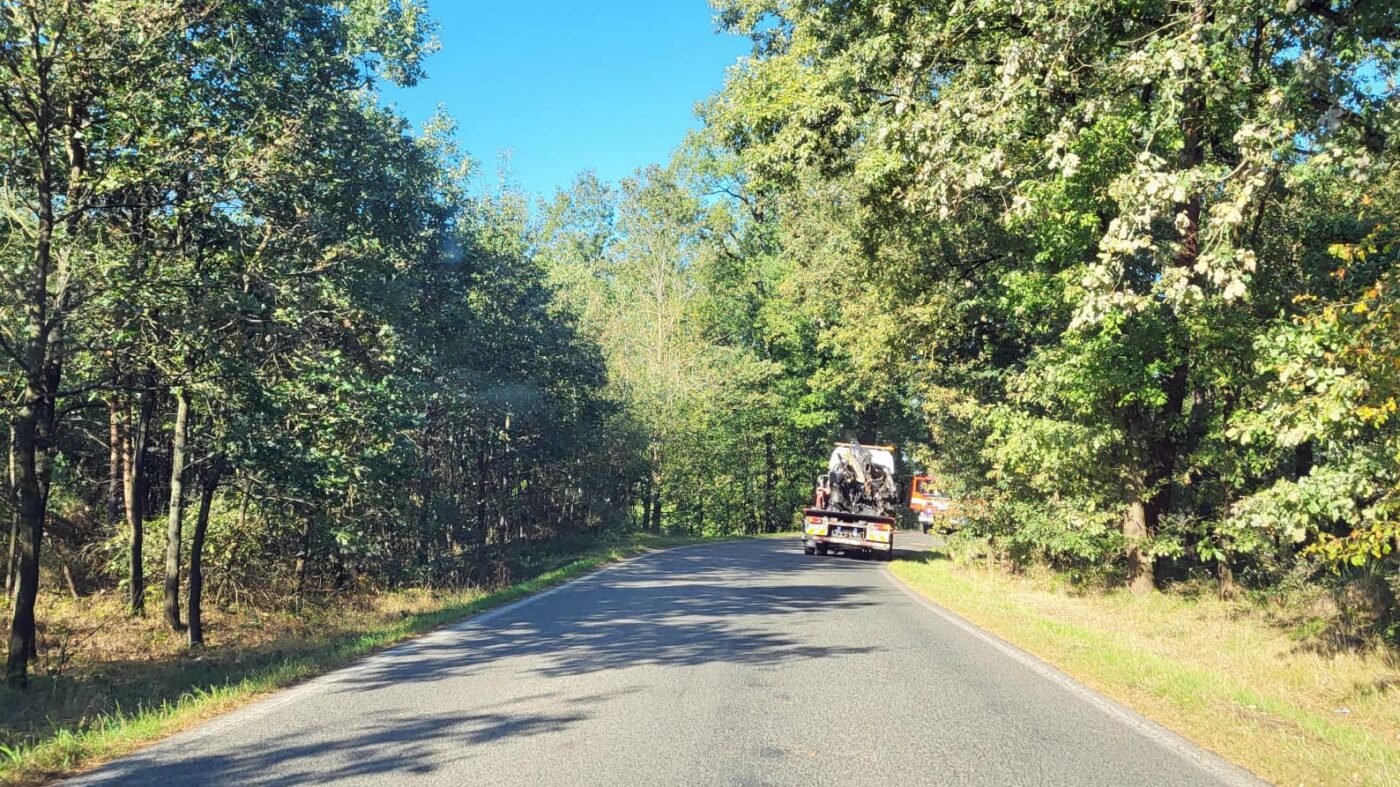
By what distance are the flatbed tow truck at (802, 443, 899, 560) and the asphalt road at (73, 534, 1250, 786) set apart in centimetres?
1629

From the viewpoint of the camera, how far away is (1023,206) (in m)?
7.66

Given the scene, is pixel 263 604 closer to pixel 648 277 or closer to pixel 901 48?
pixel 901 48

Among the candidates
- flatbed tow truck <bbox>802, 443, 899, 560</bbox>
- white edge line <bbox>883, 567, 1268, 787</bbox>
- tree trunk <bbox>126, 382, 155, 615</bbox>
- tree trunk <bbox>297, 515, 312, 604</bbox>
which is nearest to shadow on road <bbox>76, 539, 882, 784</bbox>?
white edge line <bbox>883, 567, 1268, 787</bbox>

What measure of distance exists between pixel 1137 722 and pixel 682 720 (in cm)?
331

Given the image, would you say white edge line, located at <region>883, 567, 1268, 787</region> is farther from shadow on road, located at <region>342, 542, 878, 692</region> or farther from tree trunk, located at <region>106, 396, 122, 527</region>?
tree trunk, located at <region>106, 396, 122, 527</region>

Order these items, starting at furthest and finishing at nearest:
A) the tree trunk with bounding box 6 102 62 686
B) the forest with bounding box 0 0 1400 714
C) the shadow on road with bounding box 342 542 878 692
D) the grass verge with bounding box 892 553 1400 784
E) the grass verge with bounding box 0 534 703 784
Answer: the tree trunk with bounding box 6 102 62 686 → the shadow on road with bounding box 342 542 878 692 → the forest with bounding box 0 0 1400 714 → the grass verge with bounding box 892 553 1400 784 → the grass verge with bounding box 0 534 703 784

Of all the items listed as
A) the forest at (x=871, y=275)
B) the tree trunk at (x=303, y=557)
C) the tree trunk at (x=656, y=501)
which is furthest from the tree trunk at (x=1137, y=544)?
the tree trunk at (x=656, y=501)

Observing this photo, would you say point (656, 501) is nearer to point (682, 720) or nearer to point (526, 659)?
point (526, 659)

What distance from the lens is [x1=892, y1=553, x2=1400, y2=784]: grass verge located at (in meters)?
5.68

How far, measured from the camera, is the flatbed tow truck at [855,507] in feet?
87.9

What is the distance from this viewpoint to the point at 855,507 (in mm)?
27938

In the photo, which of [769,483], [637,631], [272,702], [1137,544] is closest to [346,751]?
[272,702]

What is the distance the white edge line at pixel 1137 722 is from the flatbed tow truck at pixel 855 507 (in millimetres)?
15616

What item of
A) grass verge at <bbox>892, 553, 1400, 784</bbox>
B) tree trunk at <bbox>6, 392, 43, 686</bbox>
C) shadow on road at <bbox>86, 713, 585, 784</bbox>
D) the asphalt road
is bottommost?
grass verge at <bbox>892, 553, 1400, 784</bbox>
